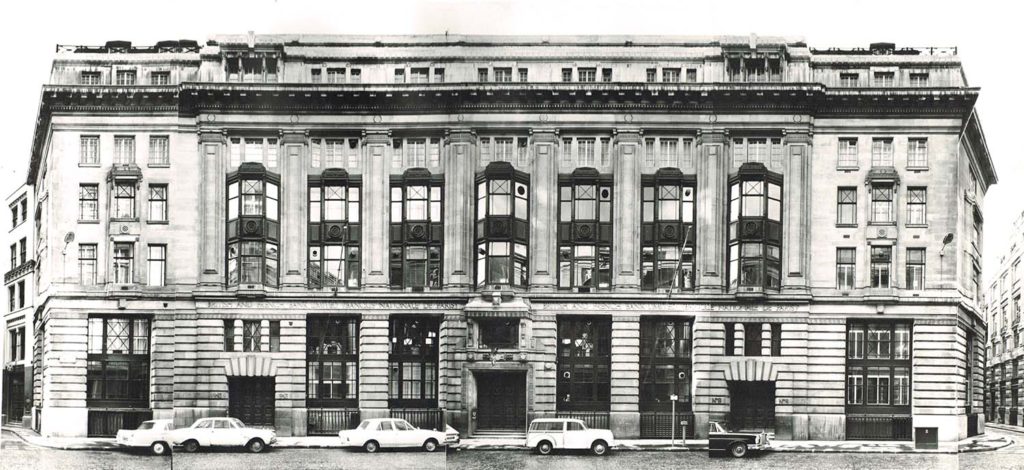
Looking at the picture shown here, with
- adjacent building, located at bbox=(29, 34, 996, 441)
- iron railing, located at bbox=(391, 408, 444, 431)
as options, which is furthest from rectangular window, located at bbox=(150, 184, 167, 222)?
iron railing, located at bbox=(391, 408, 444, 431)

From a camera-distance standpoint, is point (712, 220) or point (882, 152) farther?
point (882, 152)

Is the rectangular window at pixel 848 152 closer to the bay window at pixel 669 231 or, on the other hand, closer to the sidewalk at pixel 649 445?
the bay window at pixel 669 231

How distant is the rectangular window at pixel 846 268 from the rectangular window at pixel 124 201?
45.1 feet

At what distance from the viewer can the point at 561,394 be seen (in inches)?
801

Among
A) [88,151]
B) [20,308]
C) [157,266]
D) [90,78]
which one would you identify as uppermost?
[90,78]

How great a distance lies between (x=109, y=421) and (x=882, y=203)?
15.4 m

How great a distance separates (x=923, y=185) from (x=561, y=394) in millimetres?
8009

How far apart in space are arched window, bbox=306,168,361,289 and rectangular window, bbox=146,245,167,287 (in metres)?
2.81

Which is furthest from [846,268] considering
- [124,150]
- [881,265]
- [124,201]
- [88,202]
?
[88,202]

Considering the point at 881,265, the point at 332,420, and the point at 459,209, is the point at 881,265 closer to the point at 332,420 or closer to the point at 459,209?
the point at 459,209

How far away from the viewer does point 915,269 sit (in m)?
20.3

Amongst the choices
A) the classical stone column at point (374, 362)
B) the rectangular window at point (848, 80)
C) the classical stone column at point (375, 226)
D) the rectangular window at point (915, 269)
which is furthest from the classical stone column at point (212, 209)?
the rectangular window at point (915, 269)

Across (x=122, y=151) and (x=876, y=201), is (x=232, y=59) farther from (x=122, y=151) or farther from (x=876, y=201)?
(x=876, y=201)

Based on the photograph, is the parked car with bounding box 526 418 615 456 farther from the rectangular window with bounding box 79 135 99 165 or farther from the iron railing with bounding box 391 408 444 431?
the rectangular window with bounding box 79 135 99 165
